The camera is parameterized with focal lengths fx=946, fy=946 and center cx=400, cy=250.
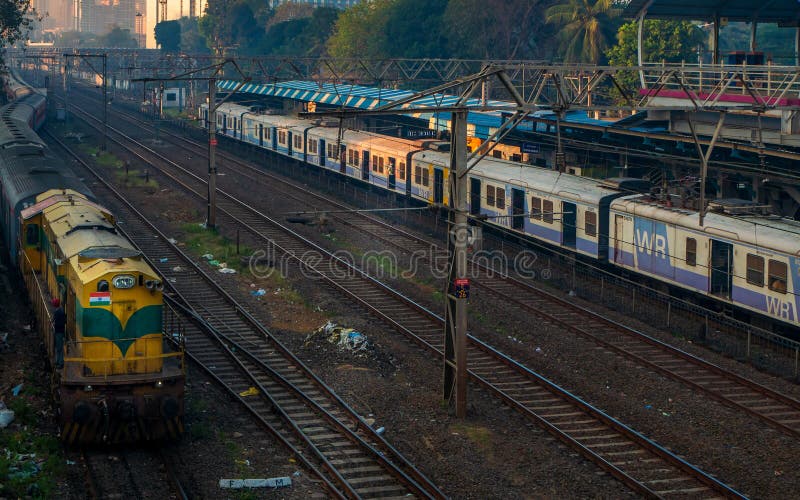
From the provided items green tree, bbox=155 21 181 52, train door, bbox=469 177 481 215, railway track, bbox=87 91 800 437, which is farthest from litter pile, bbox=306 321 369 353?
green tree, bbox=155 21 181 52

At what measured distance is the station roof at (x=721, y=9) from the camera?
40062 millimetres

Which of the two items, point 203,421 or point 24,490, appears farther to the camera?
point 203,421

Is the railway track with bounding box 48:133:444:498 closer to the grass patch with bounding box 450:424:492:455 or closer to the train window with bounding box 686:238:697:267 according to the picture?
the grass patch with bounding box 450:424:492:455

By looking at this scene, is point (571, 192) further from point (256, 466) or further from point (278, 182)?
point (278, 182)

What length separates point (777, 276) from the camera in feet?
78.4

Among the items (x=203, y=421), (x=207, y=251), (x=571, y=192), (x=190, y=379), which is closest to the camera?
(x=203, y=421)

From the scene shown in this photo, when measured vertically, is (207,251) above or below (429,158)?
below

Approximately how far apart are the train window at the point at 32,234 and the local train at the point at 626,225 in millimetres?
8767

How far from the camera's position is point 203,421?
758 inches

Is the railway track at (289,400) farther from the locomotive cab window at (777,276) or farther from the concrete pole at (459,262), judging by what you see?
the locomotive cab window at (777,276)

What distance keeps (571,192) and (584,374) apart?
1083cm

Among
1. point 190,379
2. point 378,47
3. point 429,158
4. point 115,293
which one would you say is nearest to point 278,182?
point 429,158

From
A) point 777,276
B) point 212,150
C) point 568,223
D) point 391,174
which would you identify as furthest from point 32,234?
point 391,174

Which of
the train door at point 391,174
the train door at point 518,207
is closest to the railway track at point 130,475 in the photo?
the train door at point 518,207
